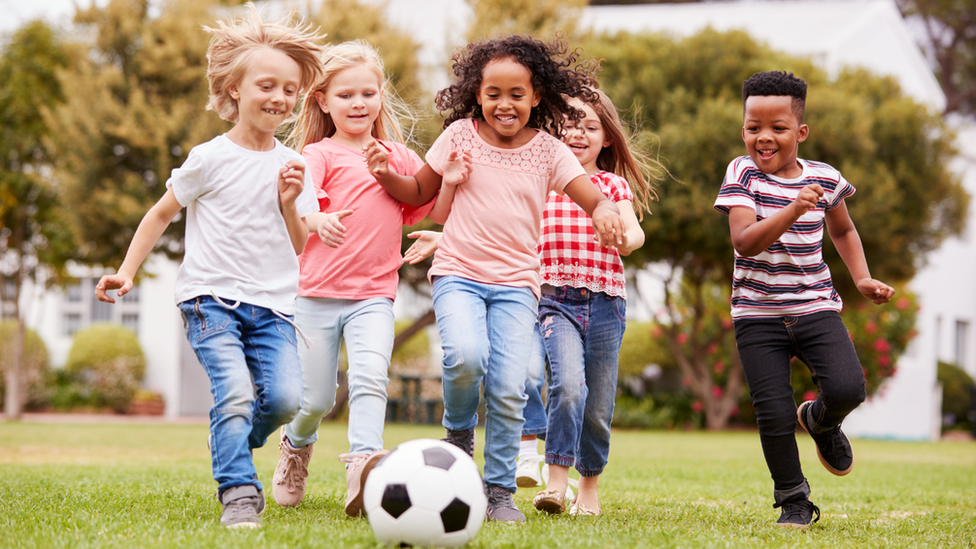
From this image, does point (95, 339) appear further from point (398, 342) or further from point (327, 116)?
point (327, 116)

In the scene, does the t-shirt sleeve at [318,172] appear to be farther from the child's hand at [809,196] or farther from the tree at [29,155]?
the tree at [29,155]

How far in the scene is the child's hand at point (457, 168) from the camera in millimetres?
4035

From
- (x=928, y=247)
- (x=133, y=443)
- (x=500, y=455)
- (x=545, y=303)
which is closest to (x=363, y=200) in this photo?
(x=545, y=303)

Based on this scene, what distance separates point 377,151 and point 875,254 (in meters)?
13.4

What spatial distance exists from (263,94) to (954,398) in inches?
876

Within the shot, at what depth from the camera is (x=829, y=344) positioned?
4.09m

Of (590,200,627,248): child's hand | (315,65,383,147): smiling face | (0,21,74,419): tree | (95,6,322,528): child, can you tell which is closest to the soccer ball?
(95,6,322,528): child

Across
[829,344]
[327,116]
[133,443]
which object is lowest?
[133,443]

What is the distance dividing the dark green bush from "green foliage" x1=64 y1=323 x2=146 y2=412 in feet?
61.7

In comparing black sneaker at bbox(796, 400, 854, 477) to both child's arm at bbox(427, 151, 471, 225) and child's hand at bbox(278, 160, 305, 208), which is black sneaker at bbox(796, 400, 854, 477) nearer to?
child's arm at bbox(427, 151, 471, 225)

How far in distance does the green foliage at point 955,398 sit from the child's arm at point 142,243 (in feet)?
73.0

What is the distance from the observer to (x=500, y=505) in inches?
156

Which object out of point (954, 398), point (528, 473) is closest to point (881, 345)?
point (954, 398)

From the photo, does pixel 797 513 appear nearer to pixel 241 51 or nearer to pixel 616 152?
pixel 616 152
